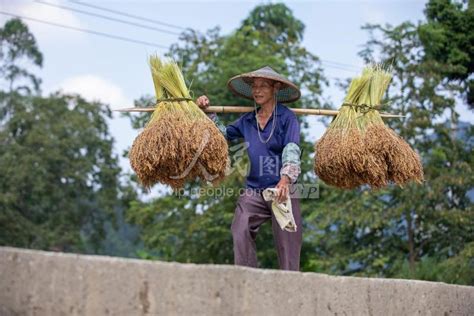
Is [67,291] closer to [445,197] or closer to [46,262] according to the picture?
[46,262]

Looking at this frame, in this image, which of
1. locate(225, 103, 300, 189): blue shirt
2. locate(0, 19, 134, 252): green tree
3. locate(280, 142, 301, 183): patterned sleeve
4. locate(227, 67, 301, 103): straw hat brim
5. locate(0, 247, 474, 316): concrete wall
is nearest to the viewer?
locate(0, 247, 474, 316): concrete wall

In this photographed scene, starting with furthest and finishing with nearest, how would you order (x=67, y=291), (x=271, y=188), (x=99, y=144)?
(x=99, y=144), (x=271, y=188), (x=67, y=291)

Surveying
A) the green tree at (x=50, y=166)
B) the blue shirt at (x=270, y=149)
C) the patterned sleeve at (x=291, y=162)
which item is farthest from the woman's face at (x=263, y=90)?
the green tree at (x=50, y=166)

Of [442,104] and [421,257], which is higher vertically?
[442,104]

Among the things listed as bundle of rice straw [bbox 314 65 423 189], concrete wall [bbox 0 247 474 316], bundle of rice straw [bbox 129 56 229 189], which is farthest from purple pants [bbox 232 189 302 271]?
concrete wall [bbox 0 247 474 316]

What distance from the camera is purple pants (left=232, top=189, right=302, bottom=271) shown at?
4.27m

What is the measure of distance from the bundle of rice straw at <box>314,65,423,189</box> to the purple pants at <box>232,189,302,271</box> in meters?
0.37

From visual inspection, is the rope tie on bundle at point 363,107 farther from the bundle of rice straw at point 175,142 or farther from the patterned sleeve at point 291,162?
the bundle of rice straw at point 175,142

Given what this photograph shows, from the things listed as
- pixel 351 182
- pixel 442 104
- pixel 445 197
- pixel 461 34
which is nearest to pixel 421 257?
pixel 445 197

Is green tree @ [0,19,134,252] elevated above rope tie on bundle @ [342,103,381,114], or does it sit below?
above

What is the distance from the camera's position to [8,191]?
21.6 metres

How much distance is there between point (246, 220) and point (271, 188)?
215 millimetres

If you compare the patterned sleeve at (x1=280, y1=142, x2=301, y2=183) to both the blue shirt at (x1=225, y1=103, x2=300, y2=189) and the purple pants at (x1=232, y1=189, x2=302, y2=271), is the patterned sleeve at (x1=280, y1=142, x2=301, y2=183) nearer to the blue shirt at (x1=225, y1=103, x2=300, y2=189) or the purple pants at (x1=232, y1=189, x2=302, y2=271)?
the blue shirt at (x1=225, y1=103, x2=300, y2=189)

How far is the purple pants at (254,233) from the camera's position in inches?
168
